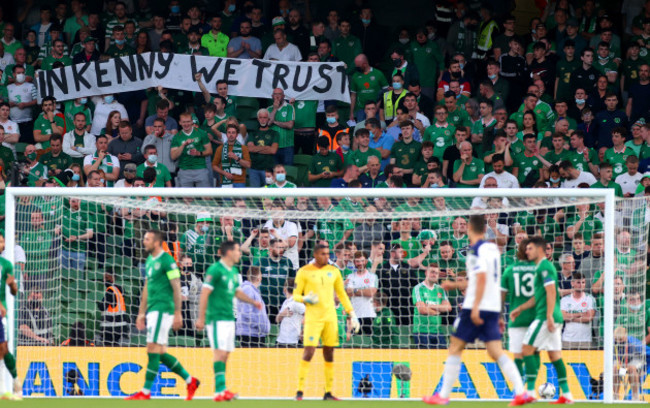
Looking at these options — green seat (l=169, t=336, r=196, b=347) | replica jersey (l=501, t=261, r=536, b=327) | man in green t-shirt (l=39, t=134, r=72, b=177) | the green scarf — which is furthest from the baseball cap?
replica jersey (l=501, t=261, r=536, b=327)

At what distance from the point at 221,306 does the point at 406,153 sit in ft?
19.9

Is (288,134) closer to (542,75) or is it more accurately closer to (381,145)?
(381,145)

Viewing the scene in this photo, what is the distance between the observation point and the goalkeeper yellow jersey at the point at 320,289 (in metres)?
11.9

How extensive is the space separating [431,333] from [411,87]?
17.7 ft

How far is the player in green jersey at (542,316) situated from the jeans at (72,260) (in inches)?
216

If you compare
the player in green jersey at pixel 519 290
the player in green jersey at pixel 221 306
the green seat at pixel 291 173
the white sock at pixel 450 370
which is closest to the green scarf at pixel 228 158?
the green seat at pixel 291 173

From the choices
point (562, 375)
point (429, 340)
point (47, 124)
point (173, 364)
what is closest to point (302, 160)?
point (47, 124)

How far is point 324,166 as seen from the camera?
16375 millimetres

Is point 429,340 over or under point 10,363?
over

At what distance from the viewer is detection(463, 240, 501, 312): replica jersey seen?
1022 cm

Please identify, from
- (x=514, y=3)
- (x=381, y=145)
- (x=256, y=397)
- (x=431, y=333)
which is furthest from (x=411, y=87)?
(x=256, y=397)

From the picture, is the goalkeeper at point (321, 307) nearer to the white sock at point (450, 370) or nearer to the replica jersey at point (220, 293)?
the replica jersey at point (220, 293)

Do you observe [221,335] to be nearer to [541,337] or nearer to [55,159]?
[541,337]

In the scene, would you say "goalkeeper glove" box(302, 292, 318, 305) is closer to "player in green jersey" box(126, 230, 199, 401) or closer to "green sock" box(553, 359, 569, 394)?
"player in green jersey" box(126, 230, 199, 401)
